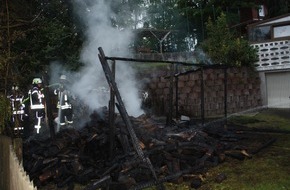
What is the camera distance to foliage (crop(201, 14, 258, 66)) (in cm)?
1788

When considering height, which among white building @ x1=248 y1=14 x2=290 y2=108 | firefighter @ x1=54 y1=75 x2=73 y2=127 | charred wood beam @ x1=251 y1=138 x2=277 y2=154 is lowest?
charred wood beam @ x1=251 y1=138 x2=277 y2=154

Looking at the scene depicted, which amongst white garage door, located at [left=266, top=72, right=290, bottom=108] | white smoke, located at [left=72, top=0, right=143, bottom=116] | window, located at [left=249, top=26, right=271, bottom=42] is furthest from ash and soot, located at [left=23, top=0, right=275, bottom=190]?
window, located at [left=249, top=26, right=271, bottom=42]

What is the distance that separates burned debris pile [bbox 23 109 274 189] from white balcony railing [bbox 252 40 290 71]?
11.1 meters

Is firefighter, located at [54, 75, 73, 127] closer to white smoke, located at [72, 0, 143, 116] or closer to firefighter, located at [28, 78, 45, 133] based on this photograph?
firefighter, located at [28, 78, 45, 133]

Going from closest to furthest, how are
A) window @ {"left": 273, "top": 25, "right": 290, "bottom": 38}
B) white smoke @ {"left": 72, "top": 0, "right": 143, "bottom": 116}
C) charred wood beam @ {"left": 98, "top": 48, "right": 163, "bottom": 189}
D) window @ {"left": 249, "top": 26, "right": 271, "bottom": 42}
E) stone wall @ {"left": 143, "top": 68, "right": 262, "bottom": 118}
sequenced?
charred wood beam @ {"left": 98, "top": 48, "right": 163, "bottom": 189} < white smoke @ {"left": 72, "top": 0, "right": 143, "bottom": 116} < stone wall @ {"left": 143, "top": 68, "right": 262, "bottom": 118} < window @ {"left": 273, "top": 25, "right": 290, "bottom": 38} < window @ {"left": 249, "top": 26, "right": 271, "bottom": 42}

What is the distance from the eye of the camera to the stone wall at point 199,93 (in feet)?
51.3

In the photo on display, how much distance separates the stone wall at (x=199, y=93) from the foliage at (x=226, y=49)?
2.84ft

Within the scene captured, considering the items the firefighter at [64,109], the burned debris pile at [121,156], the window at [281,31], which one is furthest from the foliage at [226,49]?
the burned debris pile at [121,156]

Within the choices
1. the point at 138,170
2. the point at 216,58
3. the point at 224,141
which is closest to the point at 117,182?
the point at 138,170

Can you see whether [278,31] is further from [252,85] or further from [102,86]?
[102,86]

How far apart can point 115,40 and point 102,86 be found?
14.3ft

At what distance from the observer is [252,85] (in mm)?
18203

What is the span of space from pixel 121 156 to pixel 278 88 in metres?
14.7

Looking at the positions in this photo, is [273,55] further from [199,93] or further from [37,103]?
[37,103]
